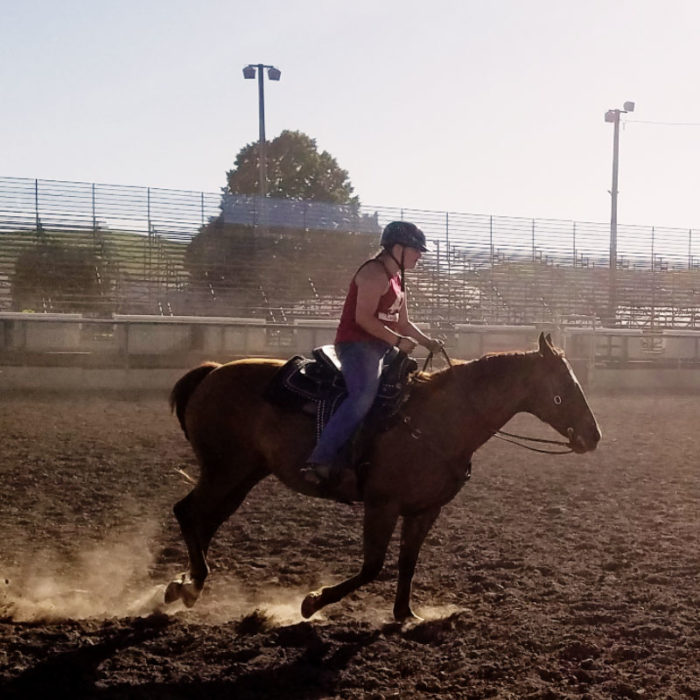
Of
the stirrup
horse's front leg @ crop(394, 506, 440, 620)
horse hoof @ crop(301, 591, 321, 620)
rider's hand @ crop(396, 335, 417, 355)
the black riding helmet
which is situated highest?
the black riding helmet

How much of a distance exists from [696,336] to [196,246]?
599 inches

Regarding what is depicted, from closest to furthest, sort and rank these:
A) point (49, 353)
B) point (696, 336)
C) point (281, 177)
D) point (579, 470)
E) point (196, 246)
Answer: point (579, 470), point (49, 353), point (696, 336), point (196, 246), point (281, 177)

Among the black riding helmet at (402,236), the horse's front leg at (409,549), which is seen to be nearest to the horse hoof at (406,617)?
the horse's front leg at (409,549)

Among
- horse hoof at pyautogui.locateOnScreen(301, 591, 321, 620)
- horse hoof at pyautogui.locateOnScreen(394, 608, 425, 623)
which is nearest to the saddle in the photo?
horse hoof at pyautogui.locateOnScreen(301, 591, 321, 620)

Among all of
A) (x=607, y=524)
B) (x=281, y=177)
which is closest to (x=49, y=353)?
(x=607, y=524)

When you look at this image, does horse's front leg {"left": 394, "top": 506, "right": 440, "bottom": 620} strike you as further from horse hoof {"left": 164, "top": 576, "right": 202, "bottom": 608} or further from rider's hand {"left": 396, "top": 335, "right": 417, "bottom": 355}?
horse hoof {"left": 164, "top": 576, "right": 202, "bottom": 608}

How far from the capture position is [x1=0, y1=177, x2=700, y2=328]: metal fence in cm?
2645

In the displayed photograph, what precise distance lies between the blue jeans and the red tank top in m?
0.05

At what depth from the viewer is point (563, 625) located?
504 cm

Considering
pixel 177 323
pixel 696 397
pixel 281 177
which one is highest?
pixel 281 177

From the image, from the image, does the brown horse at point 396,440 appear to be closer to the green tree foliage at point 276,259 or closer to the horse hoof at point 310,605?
the horse hoof at point 310,605

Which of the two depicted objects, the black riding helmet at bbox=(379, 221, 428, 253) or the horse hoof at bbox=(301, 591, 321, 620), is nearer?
the horse hoof at bbox=(301, 591, 321, 620)

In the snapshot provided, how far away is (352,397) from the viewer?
5246 millimetres

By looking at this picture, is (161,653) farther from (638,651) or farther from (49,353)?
(49,353)
